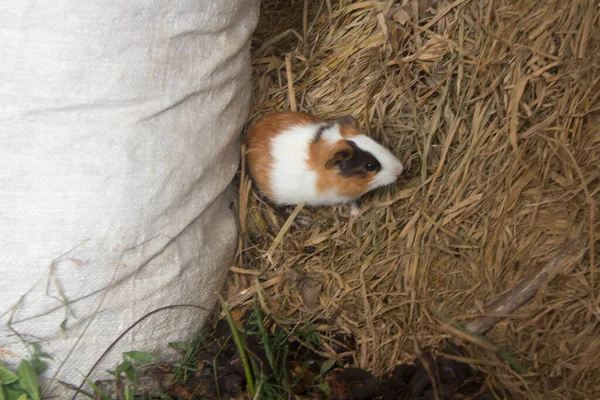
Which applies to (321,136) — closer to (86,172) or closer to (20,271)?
(86,172)

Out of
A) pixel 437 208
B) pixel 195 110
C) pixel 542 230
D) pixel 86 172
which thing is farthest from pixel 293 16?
pixel 542 230

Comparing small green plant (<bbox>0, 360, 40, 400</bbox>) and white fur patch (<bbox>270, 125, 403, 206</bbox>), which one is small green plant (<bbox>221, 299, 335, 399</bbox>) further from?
small green plant (<bbox>0, 360, 40, 400</bbox>)

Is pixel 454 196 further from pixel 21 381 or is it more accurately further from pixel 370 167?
pixel 21 381

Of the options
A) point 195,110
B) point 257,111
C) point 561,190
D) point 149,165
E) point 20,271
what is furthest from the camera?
point 257,111

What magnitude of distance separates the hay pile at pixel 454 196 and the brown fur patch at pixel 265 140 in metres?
0.09

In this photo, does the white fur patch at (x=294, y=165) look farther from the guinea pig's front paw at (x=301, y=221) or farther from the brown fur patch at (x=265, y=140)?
the guinea pig's front paw at (x=301, y=221)

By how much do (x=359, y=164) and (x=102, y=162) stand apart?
117 cm

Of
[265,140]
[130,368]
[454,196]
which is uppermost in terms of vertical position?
[265,140]

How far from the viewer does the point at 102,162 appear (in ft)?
5.80

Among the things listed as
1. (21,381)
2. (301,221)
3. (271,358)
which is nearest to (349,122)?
(301,221)

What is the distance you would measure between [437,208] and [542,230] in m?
0.48

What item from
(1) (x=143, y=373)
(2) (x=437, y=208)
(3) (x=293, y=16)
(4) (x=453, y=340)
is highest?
(3) (x=293, y=16)

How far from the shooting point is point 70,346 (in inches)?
74.4

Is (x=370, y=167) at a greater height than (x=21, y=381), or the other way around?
(x=370, y=167)
